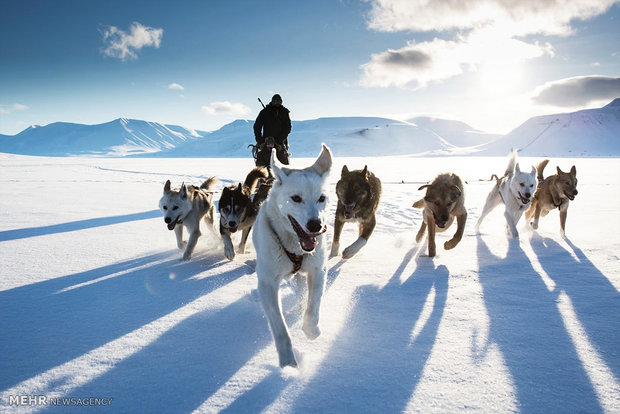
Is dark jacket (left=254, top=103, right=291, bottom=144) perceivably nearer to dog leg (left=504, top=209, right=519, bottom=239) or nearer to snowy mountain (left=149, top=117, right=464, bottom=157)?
dog leg (left=504, top=209, right=519, bottom=239)

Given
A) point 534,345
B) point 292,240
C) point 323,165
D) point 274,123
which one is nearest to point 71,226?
point 274,123

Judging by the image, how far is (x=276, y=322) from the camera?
6.91ft

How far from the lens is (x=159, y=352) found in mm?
2074

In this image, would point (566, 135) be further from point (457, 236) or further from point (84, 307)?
point (84, 307)

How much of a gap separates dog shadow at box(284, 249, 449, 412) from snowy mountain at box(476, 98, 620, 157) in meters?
108

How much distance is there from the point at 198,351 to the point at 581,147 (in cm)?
13556

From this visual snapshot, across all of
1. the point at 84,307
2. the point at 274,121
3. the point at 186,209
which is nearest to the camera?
the point at 84,307

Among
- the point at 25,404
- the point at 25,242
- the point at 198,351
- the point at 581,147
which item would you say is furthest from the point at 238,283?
the point at 581,147

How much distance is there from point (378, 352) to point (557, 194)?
17.2 ft

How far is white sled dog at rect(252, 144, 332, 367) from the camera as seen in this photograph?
2.10 metres

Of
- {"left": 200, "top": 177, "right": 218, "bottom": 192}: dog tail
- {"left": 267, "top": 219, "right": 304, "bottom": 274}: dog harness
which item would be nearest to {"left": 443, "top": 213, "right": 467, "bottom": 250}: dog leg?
{"left": 267, "top": 219, "right": 304, "bottom": 274}: dog harness

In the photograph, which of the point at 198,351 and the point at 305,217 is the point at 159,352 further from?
the point at 305,217

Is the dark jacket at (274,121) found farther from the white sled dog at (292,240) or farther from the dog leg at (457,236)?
the white sled dog at (292,240)

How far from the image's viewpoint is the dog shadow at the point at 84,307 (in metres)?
2.03
